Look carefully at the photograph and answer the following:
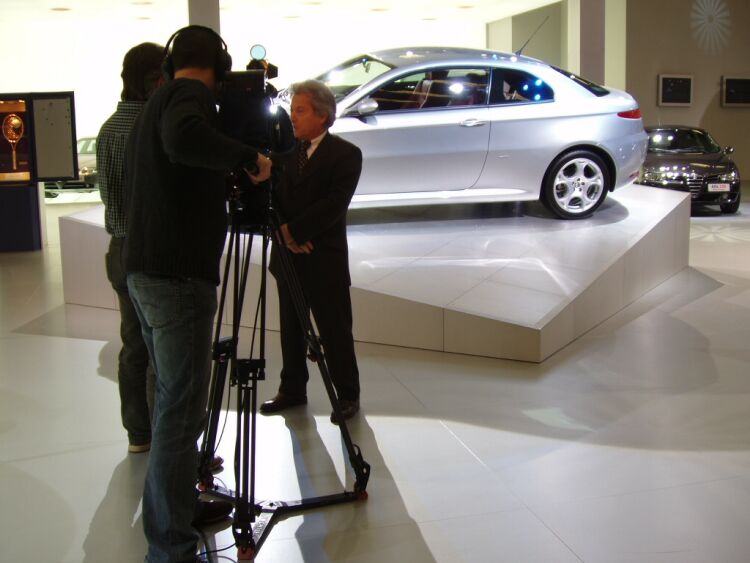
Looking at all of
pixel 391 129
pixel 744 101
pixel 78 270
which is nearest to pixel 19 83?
pixel 78 270

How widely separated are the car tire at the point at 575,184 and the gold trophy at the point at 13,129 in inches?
201

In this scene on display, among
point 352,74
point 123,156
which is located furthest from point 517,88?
point 123,156

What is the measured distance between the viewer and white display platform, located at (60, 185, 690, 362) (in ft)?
16.2

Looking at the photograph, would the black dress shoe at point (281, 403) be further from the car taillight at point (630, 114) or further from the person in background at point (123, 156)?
the car taillight at point (630, 114)

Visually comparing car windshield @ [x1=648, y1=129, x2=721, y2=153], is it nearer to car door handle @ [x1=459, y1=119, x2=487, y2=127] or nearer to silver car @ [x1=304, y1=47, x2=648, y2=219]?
silver car @ [x1=304, y1=47, x2=648, y2=219]

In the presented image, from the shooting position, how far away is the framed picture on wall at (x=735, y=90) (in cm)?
1620

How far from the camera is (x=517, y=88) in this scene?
656cm

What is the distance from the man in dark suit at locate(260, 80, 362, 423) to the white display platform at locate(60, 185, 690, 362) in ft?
3.79

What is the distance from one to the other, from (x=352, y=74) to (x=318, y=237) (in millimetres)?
3582

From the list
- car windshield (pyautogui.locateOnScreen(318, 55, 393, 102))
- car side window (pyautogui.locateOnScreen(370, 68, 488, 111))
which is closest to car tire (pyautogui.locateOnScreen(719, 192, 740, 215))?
car side window (pyautogui.locateOnScreen(370, 68, 488, 111))

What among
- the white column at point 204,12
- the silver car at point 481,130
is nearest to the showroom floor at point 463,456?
the silver car at point 481,130

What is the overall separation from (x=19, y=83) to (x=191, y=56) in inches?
475

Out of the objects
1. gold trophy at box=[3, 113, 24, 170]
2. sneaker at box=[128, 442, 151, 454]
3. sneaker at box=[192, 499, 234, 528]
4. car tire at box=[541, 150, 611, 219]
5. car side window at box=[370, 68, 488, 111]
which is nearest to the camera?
sneaker at box=[192, 499, 234, 528]

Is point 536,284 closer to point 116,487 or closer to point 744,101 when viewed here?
point 116,487
